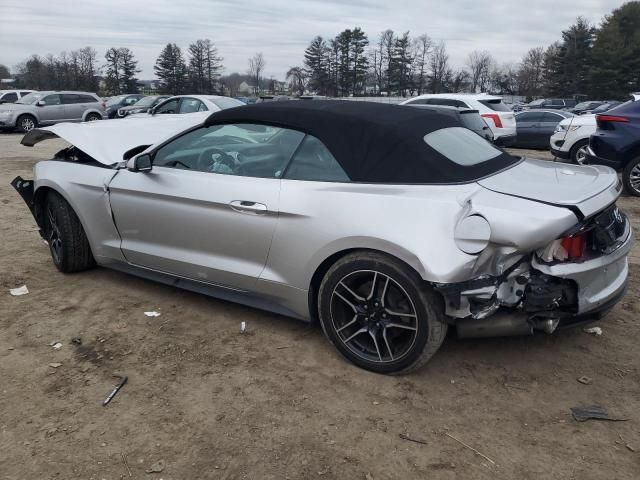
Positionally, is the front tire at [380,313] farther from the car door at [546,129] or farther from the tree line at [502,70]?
the tree line at [502,70]

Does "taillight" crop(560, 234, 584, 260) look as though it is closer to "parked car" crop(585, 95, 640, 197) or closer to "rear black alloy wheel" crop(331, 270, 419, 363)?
"rear black alloy wheel" crop(331, 270, 419, 363)

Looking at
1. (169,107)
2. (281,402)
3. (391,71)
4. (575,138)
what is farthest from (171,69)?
(281,402)

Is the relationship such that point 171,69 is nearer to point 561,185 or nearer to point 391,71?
point 391,71

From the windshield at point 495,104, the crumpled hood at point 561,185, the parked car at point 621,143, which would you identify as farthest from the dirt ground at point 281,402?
the windshield at point 495,104

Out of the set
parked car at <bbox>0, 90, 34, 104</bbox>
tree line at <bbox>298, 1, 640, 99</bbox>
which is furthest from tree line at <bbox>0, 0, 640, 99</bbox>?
parked car at <bbox>0, 90, 34, 104</bbox>

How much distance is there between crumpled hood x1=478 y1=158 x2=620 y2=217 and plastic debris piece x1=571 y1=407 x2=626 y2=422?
1.00 m

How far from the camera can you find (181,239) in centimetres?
373

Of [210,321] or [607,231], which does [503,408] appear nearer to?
[607,231]

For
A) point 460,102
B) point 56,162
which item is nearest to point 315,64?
point 460,102

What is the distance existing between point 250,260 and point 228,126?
1.01m

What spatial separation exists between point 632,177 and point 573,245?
6.30 m

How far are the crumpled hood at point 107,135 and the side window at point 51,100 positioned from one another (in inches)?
705

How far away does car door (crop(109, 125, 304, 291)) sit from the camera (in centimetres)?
338

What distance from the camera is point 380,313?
118 inches
